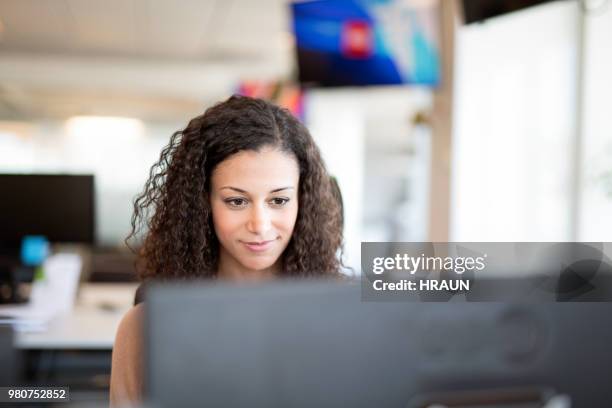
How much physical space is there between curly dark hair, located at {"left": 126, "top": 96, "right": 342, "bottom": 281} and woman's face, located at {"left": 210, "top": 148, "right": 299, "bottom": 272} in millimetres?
28

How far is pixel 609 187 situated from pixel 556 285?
201 cm

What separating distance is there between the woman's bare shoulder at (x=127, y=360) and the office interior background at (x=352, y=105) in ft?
1.73

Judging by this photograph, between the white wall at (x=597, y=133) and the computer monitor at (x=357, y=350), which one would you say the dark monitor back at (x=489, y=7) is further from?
the computer monitor at (x=357, y=350)

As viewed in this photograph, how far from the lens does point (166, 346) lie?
1.42ft

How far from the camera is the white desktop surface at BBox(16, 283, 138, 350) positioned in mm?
2043

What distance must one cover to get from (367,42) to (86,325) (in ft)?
6.10

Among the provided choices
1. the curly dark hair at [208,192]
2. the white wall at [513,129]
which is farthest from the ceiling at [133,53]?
the curly dark hair at [208,192]

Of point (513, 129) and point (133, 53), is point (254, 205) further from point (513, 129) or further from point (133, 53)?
point (133, 53)

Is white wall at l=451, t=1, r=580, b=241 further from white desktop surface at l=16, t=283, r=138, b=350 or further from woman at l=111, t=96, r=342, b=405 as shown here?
woman at l=111, t=96, r=342, b=405

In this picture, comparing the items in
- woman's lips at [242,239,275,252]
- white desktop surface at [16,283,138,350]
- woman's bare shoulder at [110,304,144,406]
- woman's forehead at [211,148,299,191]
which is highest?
woman's forehead at [211,148,299,191]

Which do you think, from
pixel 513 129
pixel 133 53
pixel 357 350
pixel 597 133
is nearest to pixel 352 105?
pixel 133 53

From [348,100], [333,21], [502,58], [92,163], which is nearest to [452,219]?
[502,58]

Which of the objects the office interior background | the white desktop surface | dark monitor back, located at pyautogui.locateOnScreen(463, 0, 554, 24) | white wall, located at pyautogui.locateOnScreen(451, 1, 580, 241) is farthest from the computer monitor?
white wall, located at pyautogui.locateOnScreen(451, 1, 580, 241)

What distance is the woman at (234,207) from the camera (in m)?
1.08
